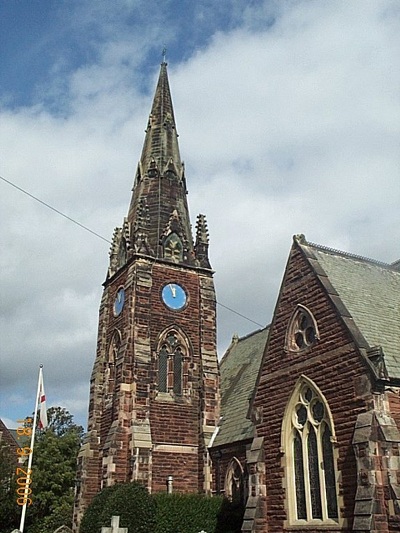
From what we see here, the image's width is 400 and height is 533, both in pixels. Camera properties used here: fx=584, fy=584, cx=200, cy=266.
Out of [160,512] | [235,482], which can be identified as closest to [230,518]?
[235,482]

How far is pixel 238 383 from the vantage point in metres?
28.7

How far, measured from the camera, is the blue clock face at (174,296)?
28797 millimetres

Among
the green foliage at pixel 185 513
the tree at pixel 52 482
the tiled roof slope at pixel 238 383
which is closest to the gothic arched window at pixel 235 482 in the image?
the tiled roof slope at pixel 238 383

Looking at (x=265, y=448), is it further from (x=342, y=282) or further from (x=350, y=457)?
(x=342, y=282)

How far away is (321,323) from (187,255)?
50.4 feet

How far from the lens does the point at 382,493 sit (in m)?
12.8

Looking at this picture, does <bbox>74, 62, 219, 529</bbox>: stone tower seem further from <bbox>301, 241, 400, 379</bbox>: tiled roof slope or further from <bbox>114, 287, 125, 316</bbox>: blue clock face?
<bbox>301, 241, 400, 379</bbox>: tiled roof slope

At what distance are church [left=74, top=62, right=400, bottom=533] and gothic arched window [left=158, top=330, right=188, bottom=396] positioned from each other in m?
0.07

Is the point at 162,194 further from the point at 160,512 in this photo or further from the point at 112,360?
the point at 160,512

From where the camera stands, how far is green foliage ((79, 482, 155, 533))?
64.4 feet

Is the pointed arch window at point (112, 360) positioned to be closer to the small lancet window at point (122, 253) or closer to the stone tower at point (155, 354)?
the stone tower at point (155, 354)

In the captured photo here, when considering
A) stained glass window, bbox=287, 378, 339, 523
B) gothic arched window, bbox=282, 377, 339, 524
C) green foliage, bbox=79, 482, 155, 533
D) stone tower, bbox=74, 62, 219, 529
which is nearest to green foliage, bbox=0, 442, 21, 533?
stone tower, bbox=74, 62, 219, 529

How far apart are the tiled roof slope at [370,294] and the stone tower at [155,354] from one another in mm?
11333

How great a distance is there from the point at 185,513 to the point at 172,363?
25.8 feet
